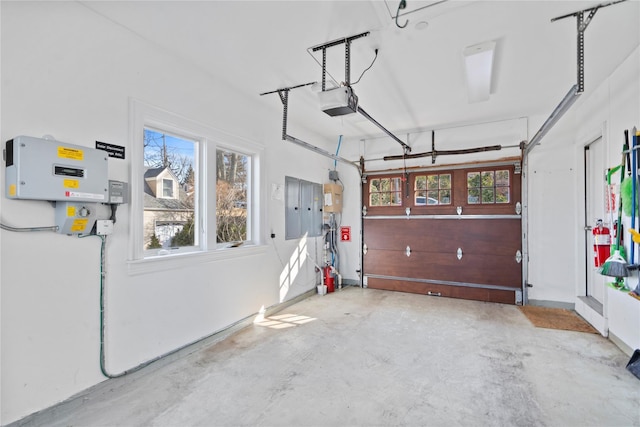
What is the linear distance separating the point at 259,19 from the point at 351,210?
12.6 feet

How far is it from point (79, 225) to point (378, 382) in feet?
7.84

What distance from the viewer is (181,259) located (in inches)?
110

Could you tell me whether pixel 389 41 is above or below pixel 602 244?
above

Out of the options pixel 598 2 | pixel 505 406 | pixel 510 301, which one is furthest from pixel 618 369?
pixel 598 2

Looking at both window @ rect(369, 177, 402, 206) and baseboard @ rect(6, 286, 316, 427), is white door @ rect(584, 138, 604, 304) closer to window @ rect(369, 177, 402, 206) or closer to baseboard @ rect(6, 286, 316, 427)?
window @ rect(369, 177, 402, 206)

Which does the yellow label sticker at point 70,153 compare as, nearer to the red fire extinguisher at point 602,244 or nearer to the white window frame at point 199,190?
the white window frame at point 199,190

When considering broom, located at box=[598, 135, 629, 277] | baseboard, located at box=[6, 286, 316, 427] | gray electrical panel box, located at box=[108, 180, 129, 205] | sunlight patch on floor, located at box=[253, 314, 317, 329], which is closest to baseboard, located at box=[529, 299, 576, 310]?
broom, located at box=[598, 135, 629, 277]

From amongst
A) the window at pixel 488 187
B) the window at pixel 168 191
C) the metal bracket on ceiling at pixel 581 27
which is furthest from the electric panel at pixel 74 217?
the window at pixel 488 187

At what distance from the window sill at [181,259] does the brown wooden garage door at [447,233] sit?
257cm

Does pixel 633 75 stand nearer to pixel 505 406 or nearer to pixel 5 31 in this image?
pixel 505 406

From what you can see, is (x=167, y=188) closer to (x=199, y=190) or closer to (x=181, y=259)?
(x=199, y=190)

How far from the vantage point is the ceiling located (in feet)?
7.02

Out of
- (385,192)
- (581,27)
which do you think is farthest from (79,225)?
(385,192)

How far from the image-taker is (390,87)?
3.42m
